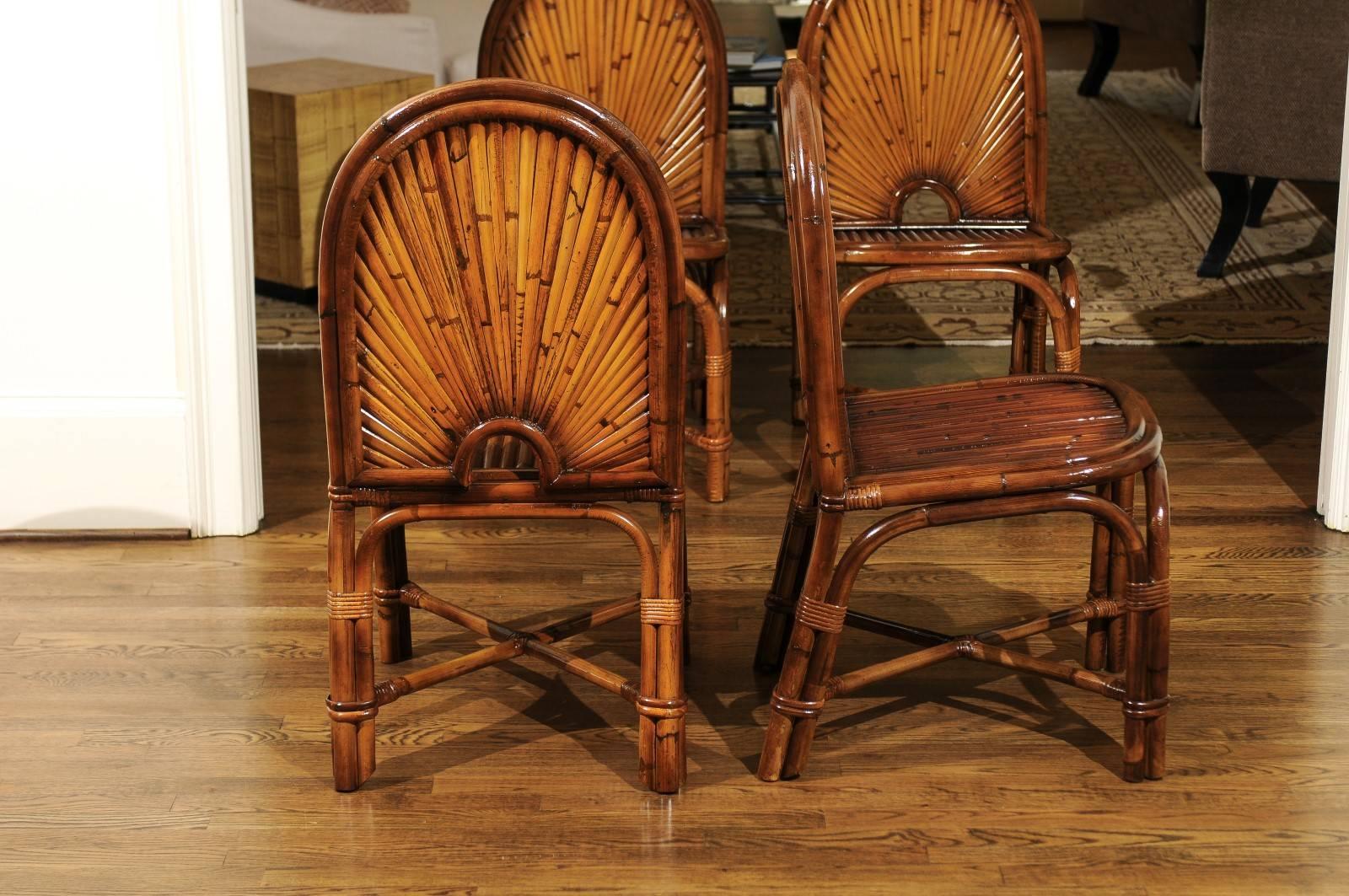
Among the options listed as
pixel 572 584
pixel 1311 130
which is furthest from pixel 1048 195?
pixel 572 584

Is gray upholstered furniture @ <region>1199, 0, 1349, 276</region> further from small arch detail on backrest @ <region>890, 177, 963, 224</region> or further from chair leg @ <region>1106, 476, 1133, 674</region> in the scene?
chair leg @ <region>1106, 476, 1133, 674</region>

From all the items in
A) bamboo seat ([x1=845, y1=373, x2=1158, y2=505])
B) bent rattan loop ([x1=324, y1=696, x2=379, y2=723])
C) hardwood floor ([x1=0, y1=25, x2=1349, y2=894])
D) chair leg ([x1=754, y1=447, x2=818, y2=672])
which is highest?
bamboo seat ([x1=845, y1=373, x2=1158, y2=505])

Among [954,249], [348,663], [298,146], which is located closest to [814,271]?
[348,663]

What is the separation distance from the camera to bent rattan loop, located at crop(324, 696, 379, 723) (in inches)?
79.7

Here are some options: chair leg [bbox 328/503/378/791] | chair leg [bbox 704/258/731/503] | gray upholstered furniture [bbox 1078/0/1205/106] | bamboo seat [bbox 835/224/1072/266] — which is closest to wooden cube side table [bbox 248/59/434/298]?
chair leg [bbox 704/258/731/503]

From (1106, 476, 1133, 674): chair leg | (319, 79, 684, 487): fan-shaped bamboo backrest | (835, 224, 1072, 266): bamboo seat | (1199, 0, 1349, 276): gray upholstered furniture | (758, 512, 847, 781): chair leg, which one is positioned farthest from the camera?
(1199, 0, 1349, 276): gray upholstered furniture

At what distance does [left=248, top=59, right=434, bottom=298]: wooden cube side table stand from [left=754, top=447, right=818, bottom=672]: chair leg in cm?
228

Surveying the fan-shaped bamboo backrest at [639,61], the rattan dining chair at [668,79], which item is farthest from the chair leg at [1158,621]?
the fan-shaped bamboo backrest at [639,61]

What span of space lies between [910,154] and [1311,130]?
5.97 feet

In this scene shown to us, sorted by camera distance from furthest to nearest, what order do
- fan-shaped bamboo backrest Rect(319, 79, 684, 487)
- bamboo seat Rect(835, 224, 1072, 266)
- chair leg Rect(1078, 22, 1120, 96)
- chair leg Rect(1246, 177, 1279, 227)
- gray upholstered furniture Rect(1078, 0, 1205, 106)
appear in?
chair leg Rect(1078, 22, 1120, 96)
gray upholstered furniture Rect(1078, 0, 1205, 106)
chair leg Rect(1246, 177, 1279, 227)
bamboo seat Rect(835, 224, 1072, 266)
fan-shaped bamboo backrest Rect(319, 79, 684, 487)

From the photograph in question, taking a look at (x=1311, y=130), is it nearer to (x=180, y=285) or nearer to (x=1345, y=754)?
(x=1345, y=754)

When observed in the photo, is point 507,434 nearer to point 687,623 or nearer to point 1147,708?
point 687,623

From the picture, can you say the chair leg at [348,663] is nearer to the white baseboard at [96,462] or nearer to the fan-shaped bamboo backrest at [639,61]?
the white baseboard at [96,462]

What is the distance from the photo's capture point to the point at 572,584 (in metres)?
2.68
